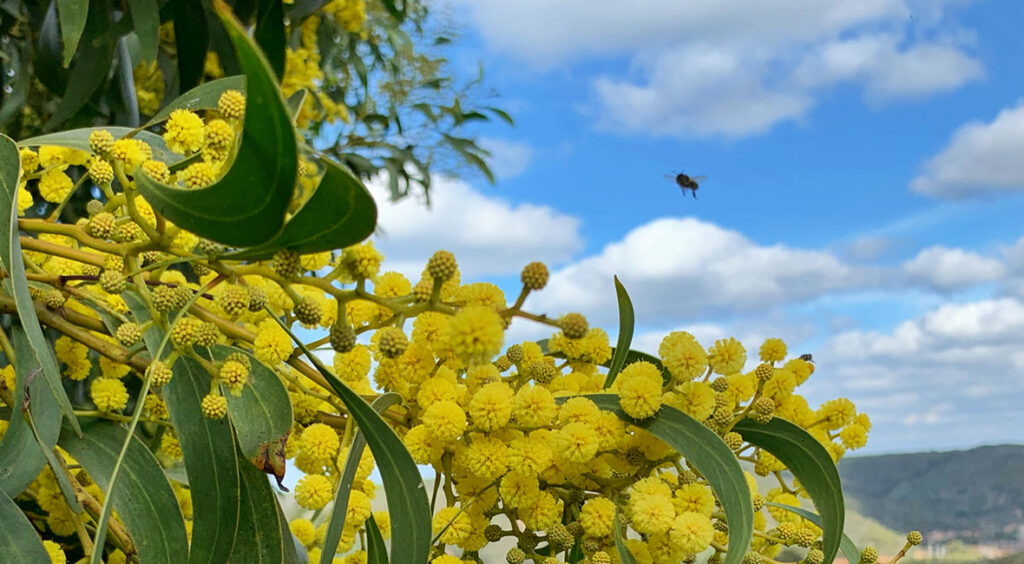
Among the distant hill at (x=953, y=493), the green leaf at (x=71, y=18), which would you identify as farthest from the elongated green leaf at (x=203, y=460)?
the distant hill at (x=953, y=493)

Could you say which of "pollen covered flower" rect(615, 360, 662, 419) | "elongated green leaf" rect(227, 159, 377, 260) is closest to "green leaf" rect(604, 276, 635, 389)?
"pollen covered flower" rect(615, 360, 662, 419)

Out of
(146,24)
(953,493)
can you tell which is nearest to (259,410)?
(146,24)

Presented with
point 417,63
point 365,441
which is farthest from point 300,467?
point 417,63

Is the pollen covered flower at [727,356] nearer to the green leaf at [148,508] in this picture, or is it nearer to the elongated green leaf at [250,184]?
the elongated green leaf at [250,184]

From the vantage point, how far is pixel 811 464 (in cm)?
86

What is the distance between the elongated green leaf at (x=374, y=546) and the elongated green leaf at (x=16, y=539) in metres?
0.34

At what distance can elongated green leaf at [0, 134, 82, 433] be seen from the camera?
70 cm

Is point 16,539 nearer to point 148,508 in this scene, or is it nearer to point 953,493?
point 148,508

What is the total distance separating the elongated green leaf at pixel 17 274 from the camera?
2.28ft

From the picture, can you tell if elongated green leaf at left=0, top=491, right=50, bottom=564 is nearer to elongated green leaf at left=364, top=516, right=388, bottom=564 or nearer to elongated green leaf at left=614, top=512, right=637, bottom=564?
elongated green leaf at left=364, top=516, right=388, bottom=564

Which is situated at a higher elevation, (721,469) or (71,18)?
(71,18)

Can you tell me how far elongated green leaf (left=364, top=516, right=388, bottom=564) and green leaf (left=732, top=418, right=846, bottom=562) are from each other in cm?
38

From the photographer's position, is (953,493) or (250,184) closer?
(250,184)

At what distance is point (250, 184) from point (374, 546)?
0.46 metres
